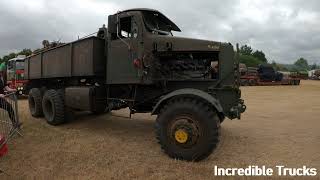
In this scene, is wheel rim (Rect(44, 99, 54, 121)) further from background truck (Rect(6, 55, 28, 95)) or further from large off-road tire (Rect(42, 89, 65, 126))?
background truck (Rect(6, 55, 28, 95))

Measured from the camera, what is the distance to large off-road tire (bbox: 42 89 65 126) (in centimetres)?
1066

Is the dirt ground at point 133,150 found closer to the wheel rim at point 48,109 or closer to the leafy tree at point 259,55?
the wheel rim at point 48,109

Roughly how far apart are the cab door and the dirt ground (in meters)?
1.39

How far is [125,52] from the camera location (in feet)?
28.5

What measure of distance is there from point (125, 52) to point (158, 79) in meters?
1.06

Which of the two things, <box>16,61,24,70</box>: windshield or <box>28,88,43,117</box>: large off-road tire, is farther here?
<box>16,61,24,70</box>: windshield

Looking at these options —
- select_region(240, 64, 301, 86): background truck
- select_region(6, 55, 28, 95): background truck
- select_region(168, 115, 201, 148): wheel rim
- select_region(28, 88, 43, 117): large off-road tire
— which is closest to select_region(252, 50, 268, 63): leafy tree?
select_region(240, 64, 301, 86): background truck

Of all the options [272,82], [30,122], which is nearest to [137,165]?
[30,122]

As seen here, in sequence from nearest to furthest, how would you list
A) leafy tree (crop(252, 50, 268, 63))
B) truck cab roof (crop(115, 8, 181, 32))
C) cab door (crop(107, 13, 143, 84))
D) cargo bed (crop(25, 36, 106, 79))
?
1. cab door (crop(107, 13, 143, 84))
2. truck cab roof (crop(115, 8, 181, 32))
3. cargo bed (crop(25, 36, 106, 79))
4. leafy tree (crop(252, 50, 268, 63))

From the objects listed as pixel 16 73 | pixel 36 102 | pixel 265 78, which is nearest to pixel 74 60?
pixel 36 102

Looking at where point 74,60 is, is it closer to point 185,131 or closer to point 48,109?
point 48,109

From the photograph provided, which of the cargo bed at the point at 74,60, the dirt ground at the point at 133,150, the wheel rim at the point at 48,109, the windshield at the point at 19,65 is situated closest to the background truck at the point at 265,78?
the windshield at the point at 19,65

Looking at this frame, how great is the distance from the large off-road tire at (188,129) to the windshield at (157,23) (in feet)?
7.17

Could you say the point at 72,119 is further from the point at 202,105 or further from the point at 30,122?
the point at 202,105
